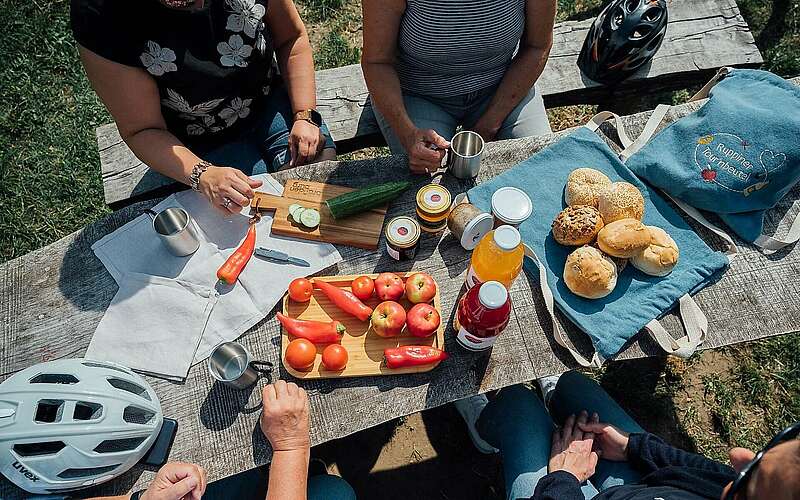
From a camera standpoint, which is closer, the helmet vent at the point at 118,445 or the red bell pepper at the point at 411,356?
the helmet vent at the point at 118,445

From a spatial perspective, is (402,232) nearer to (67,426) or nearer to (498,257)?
(498,257)

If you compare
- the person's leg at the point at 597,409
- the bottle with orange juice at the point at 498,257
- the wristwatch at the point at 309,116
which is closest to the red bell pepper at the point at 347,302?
the bottle with orange juice at the point at 498,257

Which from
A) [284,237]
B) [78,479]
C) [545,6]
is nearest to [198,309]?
[284,237]

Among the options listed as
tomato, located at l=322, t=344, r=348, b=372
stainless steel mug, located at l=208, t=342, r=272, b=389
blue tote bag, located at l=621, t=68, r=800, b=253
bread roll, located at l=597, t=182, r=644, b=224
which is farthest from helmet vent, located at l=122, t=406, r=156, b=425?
blue tote bag, located at l=621, t=68, r=800, b=253

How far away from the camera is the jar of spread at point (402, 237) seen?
2193 mm

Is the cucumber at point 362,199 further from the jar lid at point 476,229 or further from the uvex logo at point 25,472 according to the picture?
the uvex logo at point 25,472

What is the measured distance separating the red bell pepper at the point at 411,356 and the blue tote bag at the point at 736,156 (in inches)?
56.4

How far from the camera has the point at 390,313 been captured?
82.9 inches

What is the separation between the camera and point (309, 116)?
2.91 metres

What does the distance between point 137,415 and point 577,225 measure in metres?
1.98

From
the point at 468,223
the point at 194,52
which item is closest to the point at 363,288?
the point at 468,223

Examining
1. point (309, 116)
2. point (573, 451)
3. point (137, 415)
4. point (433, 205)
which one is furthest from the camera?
point (309, 116)

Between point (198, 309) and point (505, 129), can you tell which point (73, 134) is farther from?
point (505, 129)

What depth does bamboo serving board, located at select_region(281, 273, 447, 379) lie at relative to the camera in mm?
2082
